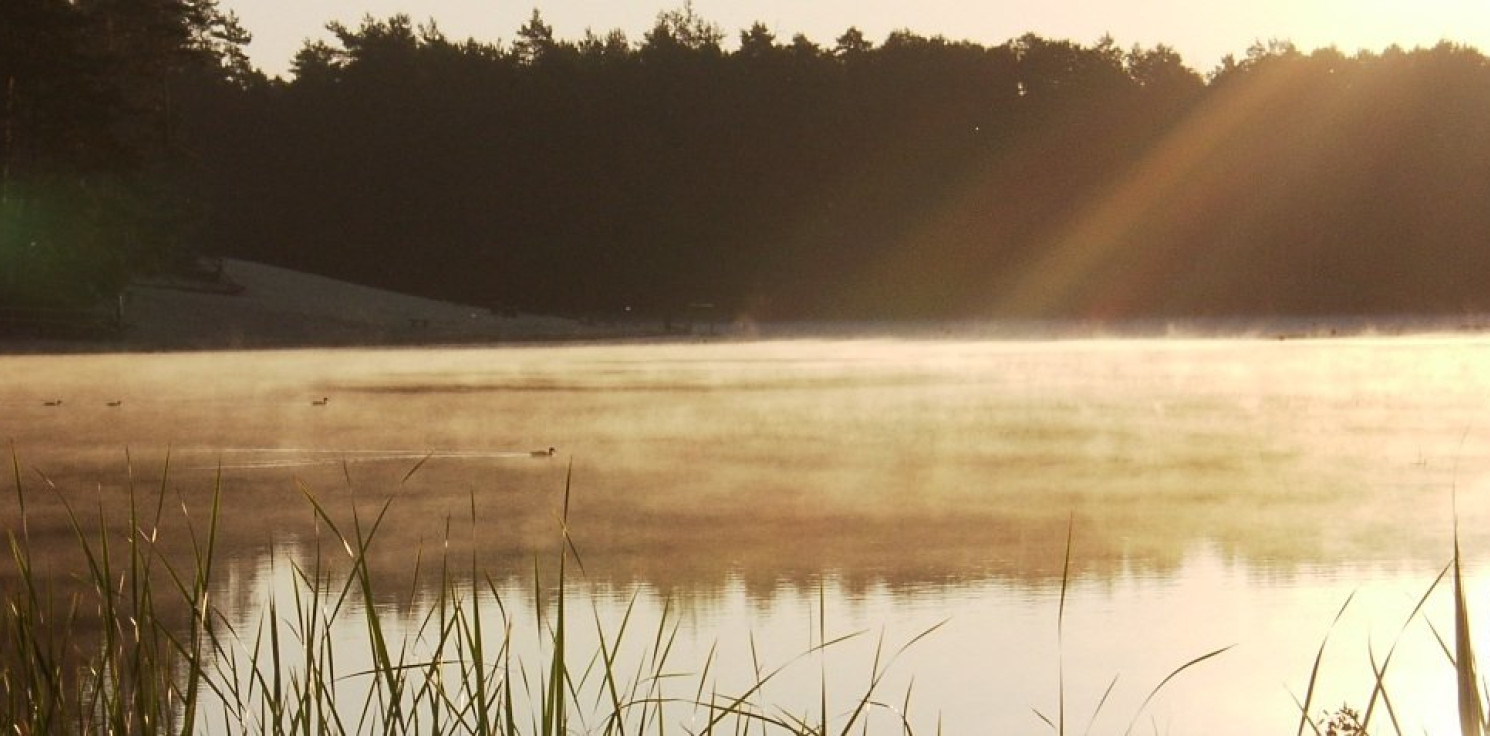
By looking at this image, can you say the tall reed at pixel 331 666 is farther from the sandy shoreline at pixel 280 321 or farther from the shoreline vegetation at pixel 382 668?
the sandy shoreline at pixel 280 321

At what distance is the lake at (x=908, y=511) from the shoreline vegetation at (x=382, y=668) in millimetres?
98

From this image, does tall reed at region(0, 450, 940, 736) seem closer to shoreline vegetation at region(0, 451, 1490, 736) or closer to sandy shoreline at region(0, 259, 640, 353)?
shoreline vegetation at region(0, 451, 1490, 736)

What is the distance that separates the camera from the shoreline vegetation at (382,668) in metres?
3.47

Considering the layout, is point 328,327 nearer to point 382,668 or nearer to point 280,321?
point 280,321

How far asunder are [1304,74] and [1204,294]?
38.2 ft

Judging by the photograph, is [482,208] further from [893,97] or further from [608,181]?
[893,97]

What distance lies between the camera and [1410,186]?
244ft

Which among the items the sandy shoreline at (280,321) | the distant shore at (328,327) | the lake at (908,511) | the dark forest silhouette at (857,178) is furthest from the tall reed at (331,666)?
the dark forest silhouette at (857,178)

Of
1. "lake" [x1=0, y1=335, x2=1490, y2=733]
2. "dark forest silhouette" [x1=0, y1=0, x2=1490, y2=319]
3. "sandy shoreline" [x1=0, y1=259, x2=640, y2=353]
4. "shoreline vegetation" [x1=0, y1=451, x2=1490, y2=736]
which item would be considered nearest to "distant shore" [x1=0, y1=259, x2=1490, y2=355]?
"sandy shoreline" [x1=0, y1=259, x2=640, y2=353]

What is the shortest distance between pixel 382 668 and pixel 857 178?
71.2 metres

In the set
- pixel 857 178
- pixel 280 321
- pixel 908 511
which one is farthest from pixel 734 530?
pixel 857 178

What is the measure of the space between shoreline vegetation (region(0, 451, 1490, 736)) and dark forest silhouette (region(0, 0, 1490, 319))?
6126cm

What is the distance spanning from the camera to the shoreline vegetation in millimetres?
3471

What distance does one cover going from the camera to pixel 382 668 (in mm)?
3523
